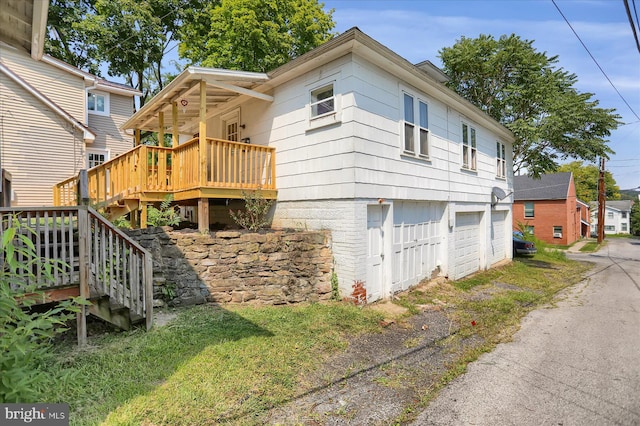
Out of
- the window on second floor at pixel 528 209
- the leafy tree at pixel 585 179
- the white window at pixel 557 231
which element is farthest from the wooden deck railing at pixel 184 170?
the leafy tree at pixel 585 179

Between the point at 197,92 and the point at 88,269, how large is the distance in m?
5.60

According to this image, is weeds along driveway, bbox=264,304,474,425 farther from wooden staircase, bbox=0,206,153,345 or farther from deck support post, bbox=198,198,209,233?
→ deck support post, bbox=198,198,209,233

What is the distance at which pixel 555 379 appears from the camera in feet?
13.5

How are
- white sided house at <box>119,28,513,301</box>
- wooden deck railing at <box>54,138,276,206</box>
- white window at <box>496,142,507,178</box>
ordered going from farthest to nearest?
white window at <box>496,142,507,178</box>
wooden deck railing at <box>54,138,276,206</box>
white sided house at <box>119,28,513,301</box>

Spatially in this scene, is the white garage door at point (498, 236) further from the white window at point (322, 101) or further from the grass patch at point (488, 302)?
the white window at point (322, 101)

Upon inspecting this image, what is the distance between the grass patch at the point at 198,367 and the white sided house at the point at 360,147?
194 cm

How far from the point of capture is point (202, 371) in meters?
3.81

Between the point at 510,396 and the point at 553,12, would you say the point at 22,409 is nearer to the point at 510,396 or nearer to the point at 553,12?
the point at 510,396

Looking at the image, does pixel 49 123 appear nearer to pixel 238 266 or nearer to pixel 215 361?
pixel 238 266

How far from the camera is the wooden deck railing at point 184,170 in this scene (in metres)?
7.12

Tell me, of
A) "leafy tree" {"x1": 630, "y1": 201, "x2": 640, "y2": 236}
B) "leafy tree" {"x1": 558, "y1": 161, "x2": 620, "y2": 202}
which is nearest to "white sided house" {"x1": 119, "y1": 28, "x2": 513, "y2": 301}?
"leafy tree" {"x1": 630, "y1": 201, "x2": 640, "y2": 236}

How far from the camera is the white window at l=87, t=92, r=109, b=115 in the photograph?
52.0 feet

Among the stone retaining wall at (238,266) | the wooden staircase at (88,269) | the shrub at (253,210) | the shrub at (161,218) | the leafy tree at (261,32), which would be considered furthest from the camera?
the leafy tree at (261,32)

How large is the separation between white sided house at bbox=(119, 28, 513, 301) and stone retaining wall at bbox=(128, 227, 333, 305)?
54 cm
